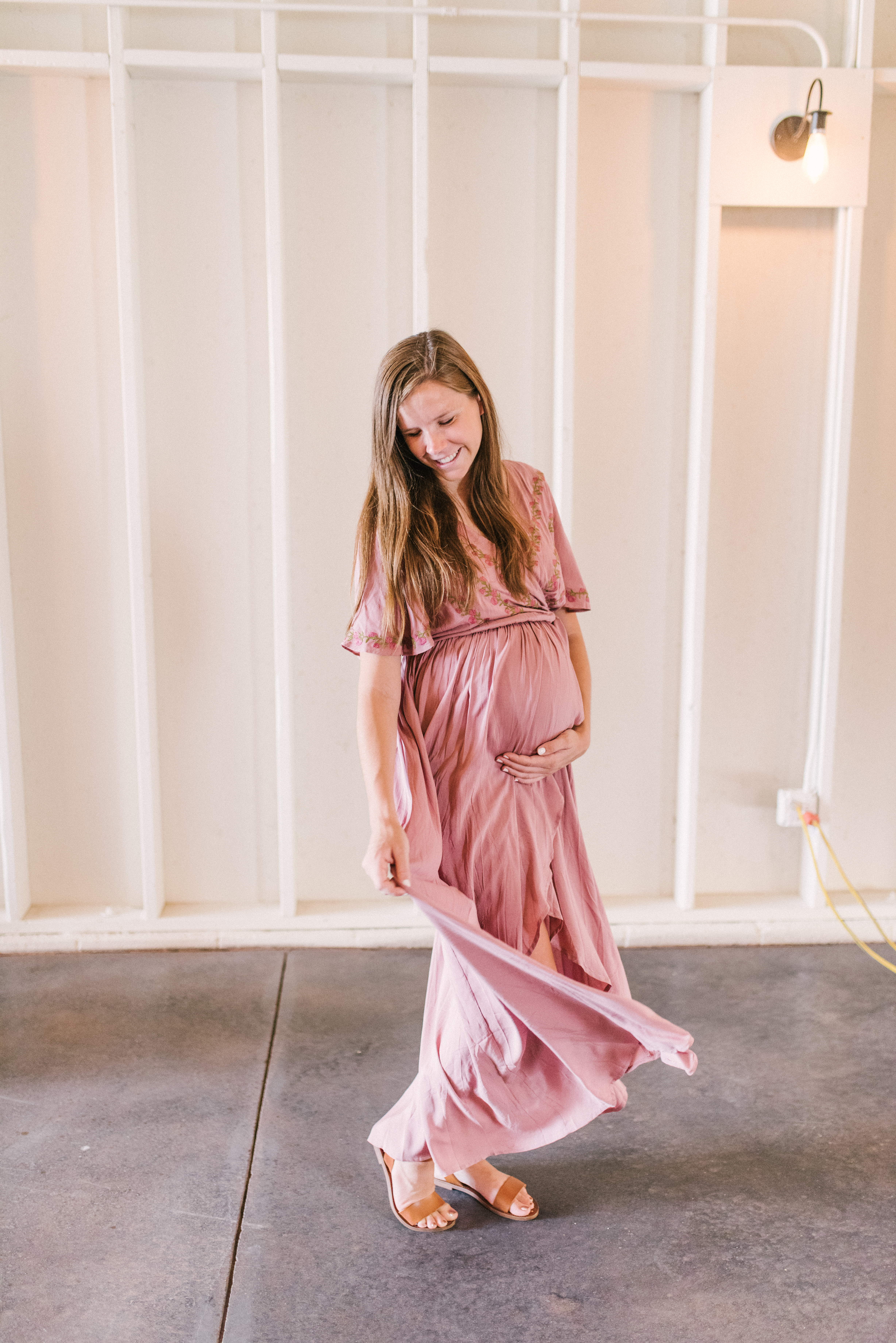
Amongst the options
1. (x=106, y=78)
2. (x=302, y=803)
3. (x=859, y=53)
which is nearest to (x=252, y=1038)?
(x=302, y=803)

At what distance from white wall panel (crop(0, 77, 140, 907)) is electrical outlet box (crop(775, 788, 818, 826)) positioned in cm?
219

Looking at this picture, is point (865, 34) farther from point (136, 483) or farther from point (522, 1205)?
point (522, 1205)

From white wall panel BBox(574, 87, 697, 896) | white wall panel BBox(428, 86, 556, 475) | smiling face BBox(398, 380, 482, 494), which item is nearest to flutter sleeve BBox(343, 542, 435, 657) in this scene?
smiling face BBox(398, 380, 482, 494)

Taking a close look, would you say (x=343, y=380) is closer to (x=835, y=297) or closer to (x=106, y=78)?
(x=106, y=78)

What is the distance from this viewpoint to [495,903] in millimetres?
2123

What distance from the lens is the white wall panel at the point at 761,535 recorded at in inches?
132

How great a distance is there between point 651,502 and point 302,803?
1546mm

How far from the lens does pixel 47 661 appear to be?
346 cm

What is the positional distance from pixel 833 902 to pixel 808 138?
8.05 ft

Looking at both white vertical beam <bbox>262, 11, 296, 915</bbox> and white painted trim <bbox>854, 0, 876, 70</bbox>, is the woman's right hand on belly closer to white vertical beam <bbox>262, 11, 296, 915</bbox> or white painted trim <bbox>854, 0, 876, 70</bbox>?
white vertical beam <bbox>262, 11, 296, 915</bbox>

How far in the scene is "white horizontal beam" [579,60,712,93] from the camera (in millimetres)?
3098

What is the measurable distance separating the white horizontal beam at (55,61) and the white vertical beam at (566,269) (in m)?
1.33

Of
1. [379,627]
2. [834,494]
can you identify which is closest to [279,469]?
[379,627]

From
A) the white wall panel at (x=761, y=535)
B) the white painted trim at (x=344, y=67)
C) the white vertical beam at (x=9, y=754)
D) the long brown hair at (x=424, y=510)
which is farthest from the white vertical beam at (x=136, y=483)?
the white wall panel at (x=761, y=535)
